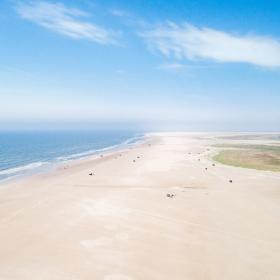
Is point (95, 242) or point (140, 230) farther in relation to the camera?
point (140, 230)

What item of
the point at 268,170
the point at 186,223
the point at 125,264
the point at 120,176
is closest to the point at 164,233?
the point at 186,223

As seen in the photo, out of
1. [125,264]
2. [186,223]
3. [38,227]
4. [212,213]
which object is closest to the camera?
[125,264]

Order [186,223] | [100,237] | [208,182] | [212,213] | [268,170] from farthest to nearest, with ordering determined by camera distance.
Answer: [268,170]
[208,182]
[212,213]
[186,223]
[100,237]

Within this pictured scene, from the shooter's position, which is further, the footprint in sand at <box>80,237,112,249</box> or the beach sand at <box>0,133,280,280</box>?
the footprint in sand at <box>80,237,112,249</box>

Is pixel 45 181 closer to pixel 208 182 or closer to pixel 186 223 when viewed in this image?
pixel 208 182

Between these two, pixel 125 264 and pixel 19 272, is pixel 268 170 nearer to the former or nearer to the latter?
pixel 125 264

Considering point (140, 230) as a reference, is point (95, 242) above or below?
above

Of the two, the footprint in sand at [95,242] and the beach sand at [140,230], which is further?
the footprint in sand at [95,242]

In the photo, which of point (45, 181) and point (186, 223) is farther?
point (45, 181)
